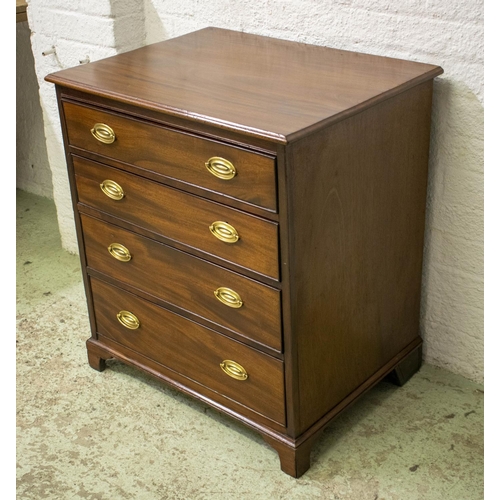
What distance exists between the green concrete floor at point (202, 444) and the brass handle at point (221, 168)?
2.58 feet

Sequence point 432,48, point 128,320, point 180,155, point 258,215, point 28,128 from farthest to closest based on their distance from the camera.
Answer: point 28,128 < point 128,320 < point 432,48 < point 180,155 < point 258,215

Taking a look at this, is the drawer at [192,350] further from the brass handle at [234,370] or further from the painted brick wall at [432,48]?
the painted brick wall at [432,48]

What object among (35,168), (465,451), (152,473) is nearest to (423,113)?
(465,451)

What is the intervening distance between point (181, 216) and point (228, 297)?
0.24 meters

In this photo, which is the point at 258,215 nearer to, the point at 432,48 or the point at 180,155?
the point at 180,155

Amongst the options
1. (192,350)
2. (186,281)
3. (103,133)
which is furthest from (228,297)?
(103,133)

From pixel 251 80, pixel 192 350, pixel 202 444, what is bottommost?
pixel 202 444

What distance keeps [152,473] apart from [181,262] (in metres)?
0.56

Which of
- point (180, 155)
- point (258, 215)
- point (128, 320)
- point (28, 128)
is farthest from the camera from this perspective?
point (28, 128)

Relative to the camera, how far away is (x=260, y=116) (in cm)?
181

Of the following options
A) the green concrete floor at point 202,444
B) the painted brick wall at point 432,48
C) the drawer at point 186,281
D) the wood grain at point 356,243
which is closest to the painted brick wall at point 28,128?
the painted brick wall at point 432,48

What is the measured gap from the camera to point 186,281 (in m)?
2.15

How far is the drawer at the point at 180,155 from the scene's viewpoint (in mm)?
1818

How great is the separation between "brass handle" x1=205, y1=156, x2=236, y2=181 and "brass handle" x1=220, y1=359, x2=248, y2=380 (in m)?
0.53
